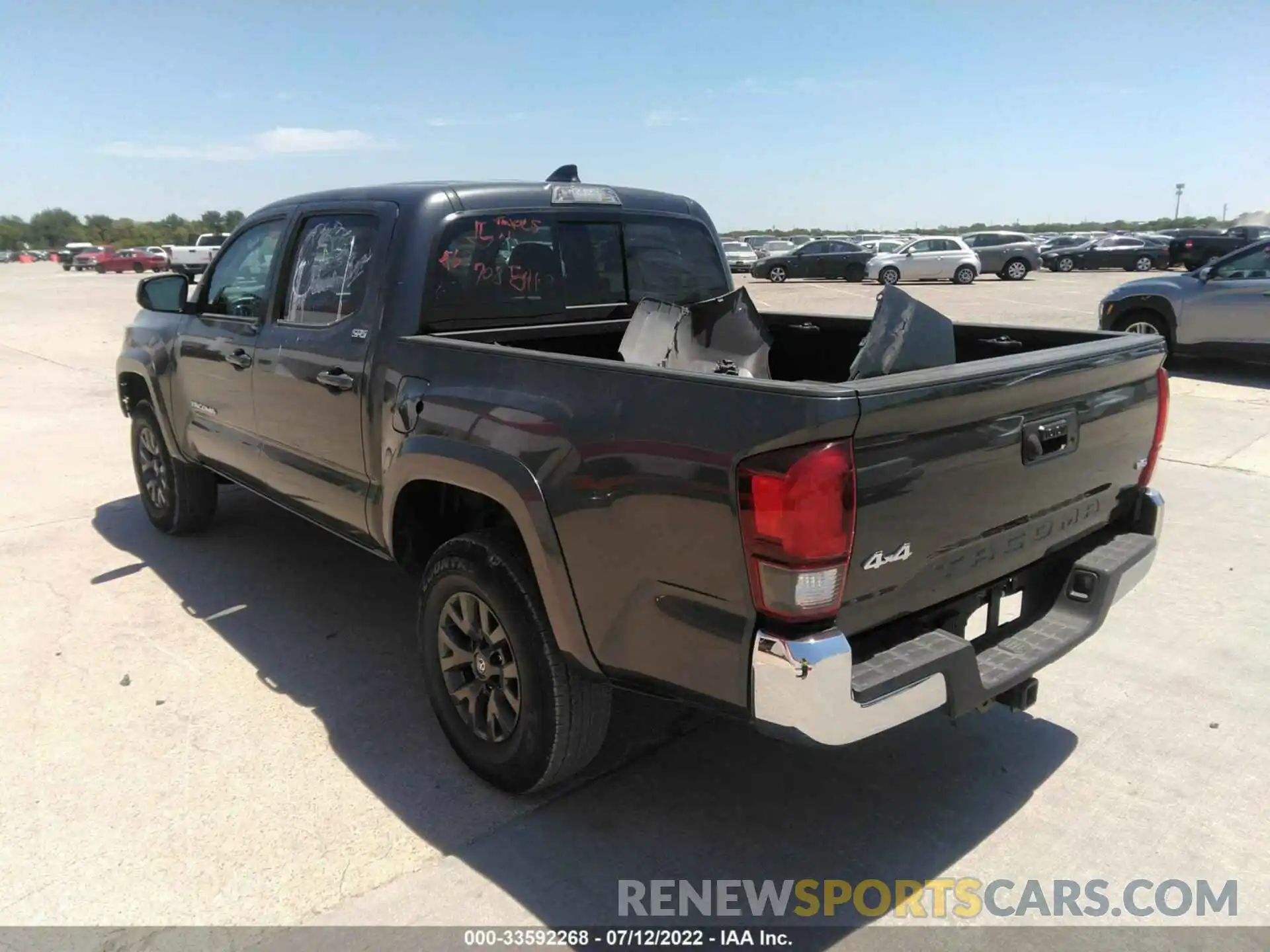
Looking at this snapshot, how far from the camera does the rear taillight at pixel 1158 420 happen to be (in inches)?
129

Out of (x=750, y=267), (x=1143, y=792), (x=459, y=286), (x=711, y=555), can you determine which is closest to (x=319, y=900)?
(x=711, y=555)

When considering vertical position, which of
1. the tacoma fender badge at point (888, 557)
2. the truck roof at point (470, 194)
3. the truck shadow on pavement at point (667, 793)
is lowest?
the truck shadow on pavement at point (667, 793)

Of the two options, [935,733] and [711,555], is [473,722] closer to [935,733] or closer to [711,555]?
[711,555]

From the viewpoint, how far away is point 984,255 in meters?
32.2

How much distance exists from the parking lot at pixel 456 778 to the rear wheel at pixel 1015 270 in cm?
2942

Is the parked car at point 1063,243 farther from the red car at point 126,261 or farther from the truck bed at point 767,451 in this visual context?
the red car at point 126,261

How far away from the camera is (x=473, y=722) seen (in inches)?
126

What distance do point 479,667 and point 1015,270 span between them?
33.0 m

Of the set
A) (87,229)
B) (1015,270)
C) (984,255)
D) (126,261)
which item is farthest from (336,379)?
(87,229)

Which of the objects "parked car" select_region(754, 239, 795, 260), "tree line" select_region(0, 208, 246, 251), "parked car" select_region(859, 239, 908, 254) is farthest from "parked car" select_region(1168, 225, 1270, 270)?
"tree line" select_region(0, 208, 246, 251)

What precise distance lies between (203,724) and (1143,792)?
339 centimetres

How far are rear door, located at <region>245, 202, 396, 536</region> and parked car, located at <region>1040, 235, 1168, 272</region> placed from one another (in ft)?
122

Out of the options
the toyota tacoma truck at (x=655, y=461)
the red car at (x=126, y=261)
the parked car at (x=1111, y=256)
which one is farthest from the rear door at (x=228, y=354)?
the red car at (x=126, y=261)

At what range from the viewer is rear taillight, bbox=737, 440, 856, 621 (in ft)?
7.02
